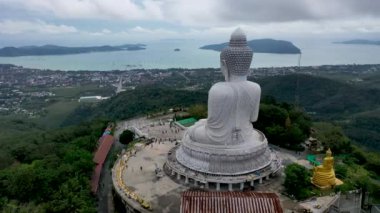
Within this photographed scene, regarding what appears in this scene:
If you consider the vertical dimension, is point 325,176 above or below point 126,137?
above

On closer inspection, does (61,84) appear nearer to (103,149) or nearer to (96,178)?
(103,149)

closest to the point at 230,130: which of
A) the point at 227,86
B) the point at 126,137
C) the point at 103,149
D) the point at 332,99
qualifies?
the point at 227,86

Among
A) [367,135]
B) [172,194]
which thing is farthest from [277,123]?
[367,135]

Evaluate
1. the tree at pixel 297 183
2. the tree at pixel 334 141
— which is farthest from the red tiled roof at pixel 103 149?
the tree at pixel 334 141

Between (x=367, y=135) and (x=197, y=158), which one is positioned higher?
(x=197, y=158)

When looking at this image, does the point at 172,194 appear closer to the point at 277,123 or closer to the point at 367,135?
the point at 277,123

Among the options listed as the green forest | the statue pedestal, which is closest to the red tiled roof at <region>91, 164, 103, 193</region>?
the green forest
